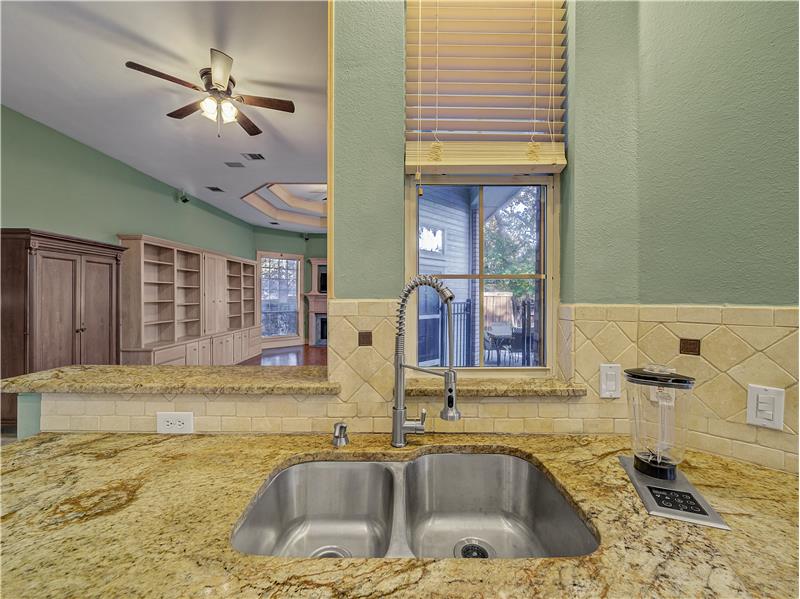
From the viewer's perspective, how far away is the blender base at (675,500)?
0.74 metres

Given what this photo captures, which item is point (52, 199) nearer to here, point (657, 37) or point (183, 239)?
point (183, 239)

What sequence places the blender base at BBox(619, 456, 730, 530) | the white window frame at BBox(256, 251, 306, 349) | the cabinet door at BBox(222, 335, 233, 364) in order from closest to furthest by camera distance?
the blender base at BBox(619, 456, 730, 530)
the cabinet door at BBox(222, 335, 233, 364)
the white window frame at BBox(256, 251, 306, 349)

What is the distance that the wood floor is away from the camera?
7.18 metres

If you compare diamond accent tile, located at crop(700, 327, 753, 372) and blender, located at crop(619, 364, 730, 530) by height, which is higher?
diamond accent tile, located at crop(700, 327, 753, 372)

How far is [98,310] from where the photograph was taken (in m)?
3.57

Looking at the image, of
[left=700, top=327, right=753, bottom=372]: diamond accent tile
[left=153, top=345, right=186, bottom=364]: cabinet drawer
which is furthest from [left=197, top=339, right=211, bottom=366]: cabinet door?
[left=700, top=327, right=753, bottom=372]: diamond accent tile

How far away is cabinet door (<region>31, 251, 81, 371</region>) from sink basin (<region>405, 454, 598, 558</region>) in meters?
3.63

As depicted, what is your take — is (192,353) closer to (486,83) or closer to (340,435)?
(340,435)

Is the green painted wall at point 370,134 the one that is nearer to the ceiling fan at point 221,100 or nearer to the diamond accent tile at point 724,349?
the diamond accent tile at point 724,349

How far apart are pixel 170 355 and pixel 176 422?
169 inches

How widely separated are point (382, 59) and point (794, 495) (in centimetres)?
171

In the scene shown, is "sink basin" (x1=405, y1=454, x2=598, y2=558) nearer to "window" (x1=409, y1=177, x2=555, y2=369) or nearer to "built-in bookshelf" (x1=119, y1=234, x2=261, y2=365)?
"window" (x1=409, y1=177, x2=555, y2=369)

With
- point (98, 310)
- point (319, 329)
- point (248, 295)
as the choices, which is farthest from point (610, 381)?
point (319, 329)

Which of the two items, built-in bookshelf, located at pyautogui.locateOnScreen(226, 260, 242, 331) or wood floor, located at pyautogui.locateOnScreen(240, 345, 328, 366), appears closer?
built-in bookshelf, located at pyautogui.locateOnScreen(226, 260, 242, 331)
